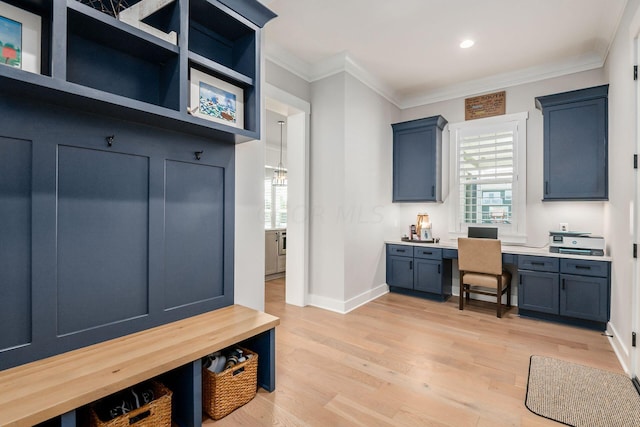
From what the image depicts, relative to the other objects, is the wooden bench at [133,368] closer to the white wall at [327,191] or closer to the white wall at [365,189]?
the white wall at [327,191]

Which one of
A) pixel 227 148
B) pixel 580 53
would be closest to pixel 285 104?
pixel 227 148

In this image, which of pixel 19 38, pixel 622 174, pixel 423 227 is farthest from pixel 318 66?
pixel 622 174

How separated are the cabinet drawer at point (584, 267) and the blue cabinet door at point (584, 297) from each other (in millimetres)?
41

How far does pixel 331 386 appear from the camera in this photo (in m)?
2.14

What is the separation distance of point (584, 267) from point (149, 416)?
3890 mm

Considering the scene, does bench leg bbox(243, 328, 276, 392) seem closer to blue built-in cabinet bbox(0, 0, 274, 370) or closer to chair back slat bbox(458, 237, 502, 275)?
blue built-in cabinet bbox(0, 0, 274, 370)

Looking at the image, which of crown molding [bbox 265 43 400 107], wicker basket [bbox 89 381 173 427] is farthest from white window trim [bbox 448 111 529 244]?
wicker basket [bbox 89 381 173 427]

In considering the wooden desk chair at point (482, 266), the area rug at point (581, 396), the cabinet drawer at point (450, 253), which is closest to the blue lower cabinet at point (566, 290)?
the wooden desk chair at point (482, 266)

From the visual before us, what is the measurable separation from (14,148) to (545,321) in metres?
4.58

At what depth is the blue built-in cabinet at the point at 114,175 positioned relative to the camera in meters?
1.39

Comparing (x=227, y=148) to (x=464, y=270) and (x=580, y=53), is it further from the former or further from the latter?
(x=580, y=53)

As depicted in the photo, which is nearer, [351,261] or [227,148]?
[227,148]

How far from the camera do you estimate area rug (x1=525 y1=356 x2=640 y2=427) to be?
1812 mm

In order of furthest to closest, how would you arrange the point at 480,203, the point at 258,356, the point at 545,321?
1. the point at 480,203
2. the point at 545,321
3. the point at 258,356
